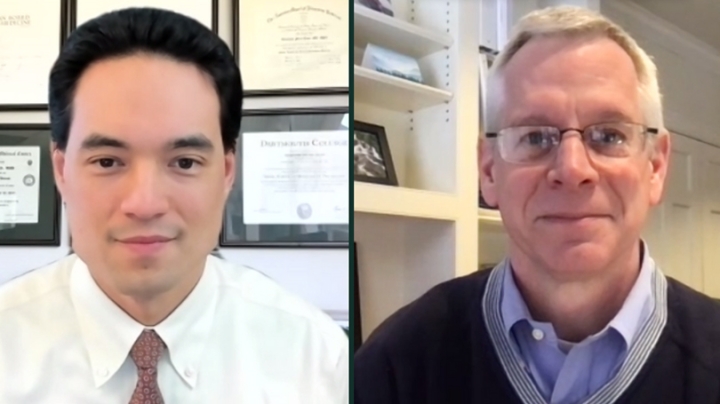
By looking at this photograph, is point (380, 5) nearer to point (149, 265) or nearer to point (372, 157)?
point (372, 157)

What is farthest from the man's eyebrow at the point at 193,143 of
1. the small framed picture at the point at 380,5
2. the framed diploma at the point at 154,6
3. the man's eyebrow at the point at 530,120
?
the man's eyebrow at the point at 530,120

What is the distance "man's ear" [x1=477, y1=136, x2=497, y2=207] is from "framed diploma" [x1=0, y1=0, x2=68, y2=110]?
557 mm

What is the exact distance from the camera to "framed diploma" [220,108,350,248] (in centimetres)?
86

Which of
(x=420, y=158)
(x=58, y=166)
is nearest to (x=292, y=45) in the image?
(x=420, y=158)

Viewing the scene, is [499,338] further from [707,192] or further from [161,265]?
[161,265]

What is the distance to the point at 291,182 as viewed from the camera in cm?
87

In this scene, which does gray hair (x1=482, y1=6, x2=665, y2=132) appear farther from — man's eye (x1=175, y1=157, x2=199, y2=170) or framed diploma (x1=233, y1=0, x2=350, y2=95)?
man's eye (x1=175, y1=157, x2=199, y2=170)

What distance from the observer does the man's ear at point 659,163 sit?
0.69m

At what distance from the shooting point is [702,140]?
2.31ft

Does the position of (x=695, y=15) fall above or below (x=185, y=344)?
above

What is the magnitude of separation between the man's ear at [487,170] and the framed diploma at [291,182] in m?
0.18

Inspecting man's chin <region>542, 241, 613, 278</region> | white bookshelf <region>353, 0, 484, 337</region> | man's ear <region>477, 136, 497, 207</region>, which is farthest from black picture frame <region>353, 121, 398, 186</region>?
man's chin <region>542, 241, 613, 278</region>

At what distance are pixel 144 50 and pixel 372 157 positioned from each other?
0.31m

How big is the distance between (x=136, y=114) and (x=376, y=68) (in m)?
0.30
